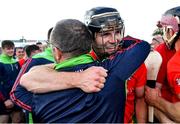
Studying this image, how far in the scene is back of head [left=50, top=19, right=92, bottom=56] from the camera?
1912 mm

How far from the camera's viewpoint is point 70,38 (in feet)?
6.26

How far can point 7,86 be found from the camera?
6.44m

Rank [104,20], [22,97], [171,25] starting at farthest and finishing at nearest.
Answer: [171,25] → [104,20] → [22,97]

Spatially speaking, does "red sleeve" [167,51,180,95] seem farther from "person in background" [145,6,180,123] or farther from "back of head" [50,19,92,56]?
"back of head" [50,19,92,56]

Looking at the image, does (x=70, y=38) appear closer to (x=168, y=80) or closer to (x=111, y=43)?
(x=111, y=43)

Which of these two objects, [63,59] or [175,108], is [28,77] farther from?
[175,108]

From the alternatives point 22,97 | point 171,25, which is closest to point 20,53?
point 171,25

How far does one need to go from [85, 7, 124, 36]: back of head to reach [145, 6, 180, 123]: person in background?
442 millimetres

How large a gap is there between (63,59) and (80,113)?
0.33 m

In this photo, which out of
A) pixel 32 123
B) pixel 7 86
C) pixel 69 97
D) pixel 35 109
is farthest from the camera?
pixel 7 86

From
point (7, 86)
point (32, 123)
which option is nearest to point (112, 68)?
point (32, 123)

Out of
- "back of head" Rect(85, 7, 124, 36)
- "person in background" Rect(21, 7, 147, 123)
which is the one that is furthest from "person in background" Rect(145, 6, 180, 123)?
"back of head" Rect(85, 7, 124, 36)

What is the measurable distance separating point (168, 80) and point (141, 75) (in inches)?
8.1

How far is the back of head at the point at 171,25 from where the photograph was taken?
264 cm
